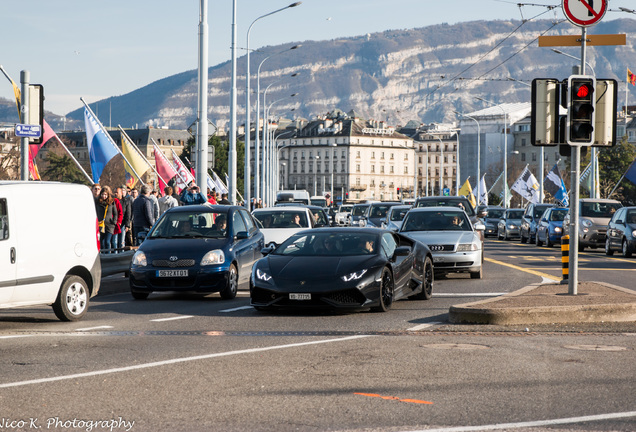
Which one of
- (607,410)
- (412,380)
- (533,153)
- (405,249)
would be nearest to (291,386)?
(412,380)

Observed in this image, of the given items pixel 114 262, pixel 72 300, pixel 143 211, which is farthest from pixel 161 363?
pixel 143 211

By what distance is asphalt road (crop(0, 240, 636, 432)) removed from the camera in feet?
23.1

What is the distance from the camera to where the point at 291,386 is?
8.30 meters

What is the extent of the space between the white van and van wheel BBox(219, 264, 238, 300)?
3058 millimetres

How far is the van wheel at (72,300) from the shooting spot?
1352cm

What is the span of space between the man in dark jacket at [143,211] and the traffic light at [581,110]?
→ 1153 centimetres

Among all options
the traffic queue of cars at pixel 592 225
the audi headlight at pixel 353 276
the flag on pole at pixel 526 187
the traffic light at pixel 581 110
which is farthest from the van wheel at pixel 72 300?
the flag on pole at pixel 526 187

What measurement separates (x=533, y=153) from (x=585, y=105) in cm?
16739

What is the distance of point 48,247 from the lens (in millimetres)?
13195

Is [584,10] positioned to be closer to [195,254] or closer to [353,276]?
[353,276]

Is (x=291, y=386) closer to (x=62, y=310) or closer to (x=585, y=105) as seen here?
(x=62, y=310)

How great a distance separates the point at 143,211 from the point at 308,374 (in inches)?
606

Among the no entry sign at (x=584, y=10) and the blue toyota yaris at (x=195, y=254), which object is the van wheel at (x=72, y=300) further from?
the no entry sign at (x=584, y=10)

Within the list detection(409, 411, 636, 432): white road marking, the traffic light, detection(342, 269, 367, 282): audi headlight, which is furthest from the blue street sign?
detection(409, 411, 636, 432): white road marking
